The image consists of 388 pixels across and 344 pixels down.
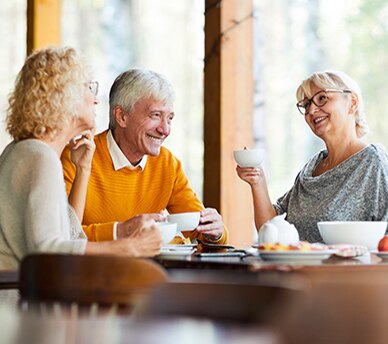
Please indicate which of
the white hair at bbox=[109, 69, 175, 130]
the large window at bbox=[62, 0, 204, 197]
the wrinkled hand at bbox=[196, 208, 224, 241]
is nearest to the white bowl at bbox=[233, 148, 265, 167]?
the wrinkled hand at bbox=[196, 208, 224, 241]

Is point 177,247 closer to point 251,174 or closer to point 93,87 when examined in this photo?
point 93,87

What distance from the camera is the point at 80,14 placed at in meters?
10.0

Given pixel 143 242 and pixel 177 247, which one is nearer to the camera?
pixel 143 242

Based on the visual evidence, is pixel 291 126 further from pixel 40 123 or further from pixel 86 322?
pixel 86 322

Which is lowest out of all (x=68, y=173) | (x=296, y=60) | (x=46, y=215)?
(x=46, y=215)

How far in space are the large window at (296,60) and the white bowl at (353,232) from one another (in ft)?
19.1

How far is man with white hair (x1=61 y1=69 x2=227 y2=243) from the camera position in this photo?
321 centimetres

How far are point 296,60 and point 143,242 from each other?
6658 millimetres

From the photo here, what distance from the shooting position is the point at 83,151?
2.98 meters

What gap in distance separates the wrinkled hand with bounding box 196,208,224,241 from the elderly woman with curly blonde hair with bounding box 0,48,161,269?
0.46m

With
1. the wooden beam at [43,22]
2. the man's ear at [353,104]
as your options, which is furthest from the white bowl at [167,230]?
the wooden beam at [43,22]

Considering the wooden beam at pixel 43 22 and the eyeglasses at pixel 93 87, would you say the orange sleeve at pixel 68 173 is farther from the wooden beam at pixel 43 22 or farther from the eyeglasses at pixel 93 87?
the wooden beam at pixel 43 22

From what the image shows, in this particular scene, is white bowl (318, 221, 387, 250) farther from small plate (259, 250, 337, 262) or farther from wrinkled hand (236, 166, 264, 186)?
wrinkled hand (236, 166, 264, 186)

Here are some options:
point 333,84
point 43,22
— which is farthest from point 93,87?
point 43,22
